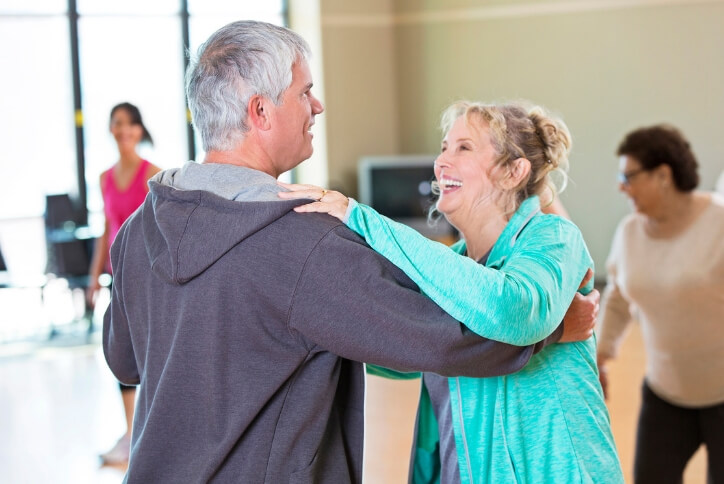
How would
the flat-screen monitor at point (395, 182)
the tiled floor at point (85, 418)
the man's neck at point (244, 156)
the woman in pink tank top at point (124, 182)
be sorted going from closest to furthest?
1. the man's neck at point (244, 156)
2. the tiled floor at point (85, 418)
3. the woman in pink tank top at point (124, 182)
4. the flat-screen monitor at point (395, 182)

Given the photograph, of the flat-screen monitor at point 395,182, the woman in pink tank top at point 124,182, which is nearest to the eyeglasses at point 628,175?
the woman in pink tank top at point 124,182

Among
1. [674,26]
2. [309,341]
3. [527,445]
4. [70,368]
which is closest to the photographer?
Result: [309,341]

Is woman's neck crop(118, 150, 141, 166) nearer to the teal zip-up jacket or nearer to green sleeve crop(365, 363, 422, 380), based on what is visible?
green sleeve crop(365, 363, 422, 380)

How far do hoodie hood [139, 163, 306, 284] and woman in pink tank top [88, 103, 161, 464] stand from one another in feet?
9.58

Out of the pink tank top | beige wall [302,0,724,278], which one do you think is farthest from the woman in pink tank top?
beige wall [302,0,724,278]

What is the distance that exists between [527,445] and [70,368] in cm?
→ 546

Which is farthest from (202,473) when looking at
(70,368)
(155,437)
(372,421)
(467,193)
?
(70,368)

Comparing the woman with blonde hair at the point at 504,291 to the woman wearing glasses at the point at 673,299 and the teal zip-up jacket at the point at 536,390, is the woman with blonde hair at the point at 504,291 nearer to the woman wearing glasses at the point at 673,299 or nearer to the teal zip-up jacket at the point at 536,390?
the teal zip-up jacket at the point at 536,390

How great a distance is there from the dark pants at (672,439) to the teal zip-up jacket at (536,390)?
1.12m

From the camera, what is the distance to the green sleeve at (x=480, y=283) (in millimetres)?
1394

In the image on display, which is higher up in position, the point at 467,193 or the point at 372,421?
the point at 467,193

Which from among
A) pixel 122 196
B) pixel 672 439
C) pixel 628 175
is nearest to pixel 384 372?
pixel 672 439

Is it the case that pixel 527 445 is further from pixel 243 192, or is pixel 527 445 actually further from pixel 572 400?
pixel 243 192

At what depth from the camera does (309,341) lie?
4.64ft
